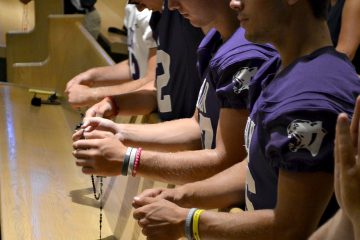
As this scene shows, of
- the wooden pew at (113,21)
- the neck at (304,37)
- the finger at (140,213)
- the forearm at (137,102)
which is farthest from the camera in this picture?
the wooden pew at (113,21)

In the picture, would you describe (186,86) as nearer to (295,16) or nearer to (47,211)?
(47,211)

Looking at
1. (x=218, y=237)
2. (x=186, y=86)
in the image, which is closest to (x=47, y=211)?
(x=186, y=86)

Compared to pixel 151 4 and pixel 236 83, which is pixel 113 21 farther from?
pixel 236 83

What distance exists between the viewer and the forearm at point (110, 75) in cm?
248

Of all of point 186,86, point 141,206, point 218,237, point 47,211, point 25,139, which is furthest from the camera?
point 25,139

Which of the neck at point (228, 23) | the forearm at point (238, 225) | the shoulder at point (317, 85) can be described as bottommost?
the forearm at point (238, 225)

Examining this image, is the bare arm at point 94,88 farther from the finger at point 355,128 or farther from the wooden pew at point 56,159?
the finger at point 355,128

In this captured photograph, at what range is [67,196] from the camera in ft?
7.19

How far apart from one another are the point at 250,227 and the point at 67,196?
1.19m

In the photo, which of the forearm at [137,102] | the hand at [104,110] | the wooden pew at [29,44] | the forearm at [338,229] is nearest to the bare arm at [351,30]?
the forearm at [137,102]

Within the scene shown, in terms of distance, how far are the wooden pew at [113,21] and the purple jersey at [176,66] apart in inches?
101

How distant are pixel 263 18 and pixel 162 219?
397 mm

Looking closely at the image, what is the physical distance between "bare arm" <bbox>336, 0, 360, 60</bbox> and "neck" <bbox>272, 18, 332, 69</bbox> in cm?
90

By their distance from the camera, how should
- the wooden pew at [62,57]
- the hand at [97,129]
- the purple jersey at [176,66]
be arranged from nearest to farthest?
the hand at [97,129]
the purple jersey at [176,66]
the wooden pew at [62,57]
